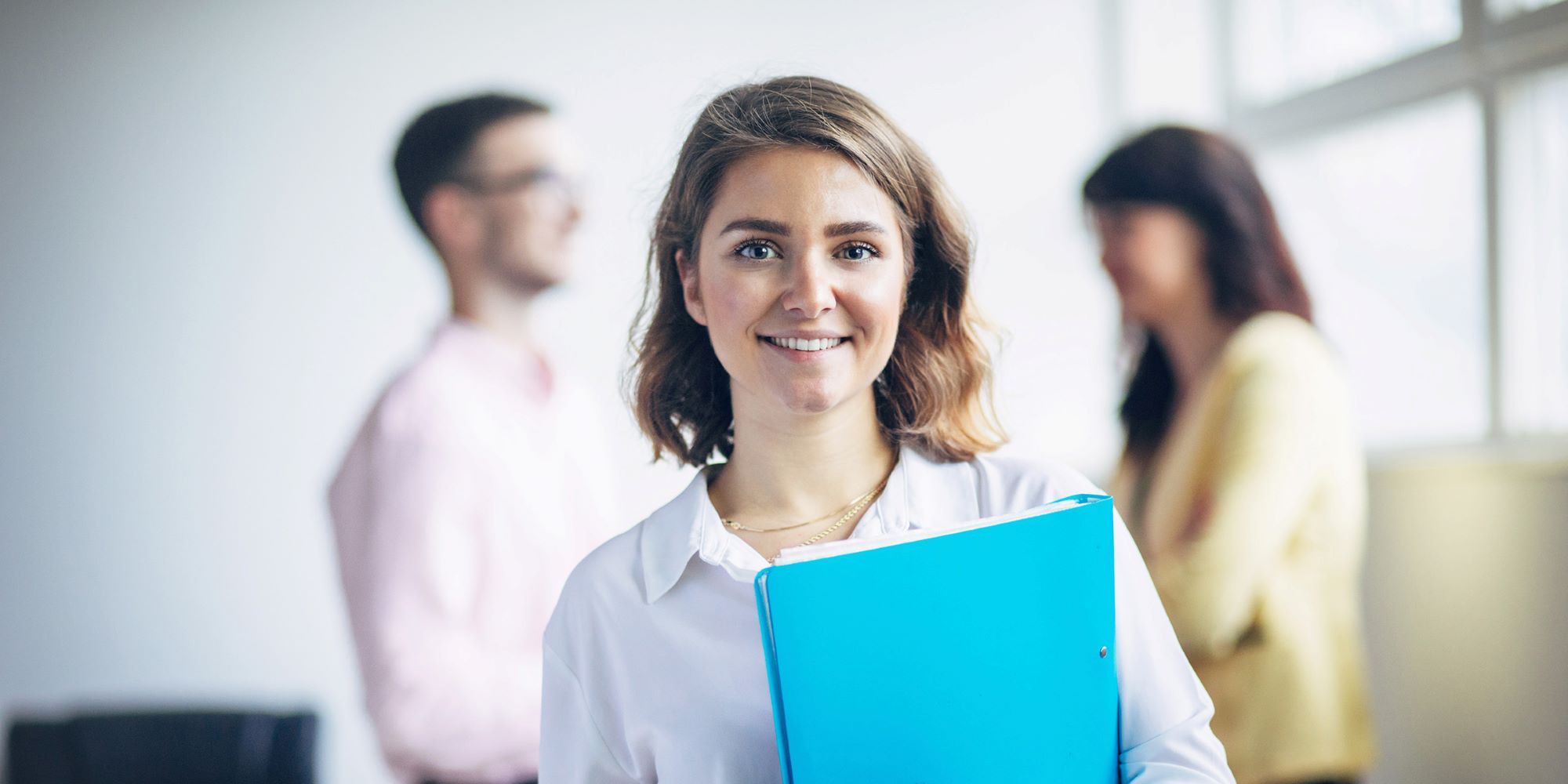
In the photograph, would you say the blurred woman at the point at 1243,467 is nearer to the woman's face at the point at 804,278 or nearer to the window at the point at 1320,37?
the window at the point at 1320,37

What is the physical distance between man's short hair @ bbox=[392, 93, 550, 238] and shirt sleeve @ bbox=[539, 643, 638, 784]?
2.06 metres

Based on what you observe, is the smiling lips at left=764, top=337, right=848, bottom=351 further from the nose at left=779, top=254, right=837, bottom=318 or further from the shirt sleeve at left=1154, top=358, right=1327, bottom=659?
the shirt sleeve at left=1154, top=358, right=1327, bottom=659

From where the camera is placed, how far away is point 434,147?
3.00 meters

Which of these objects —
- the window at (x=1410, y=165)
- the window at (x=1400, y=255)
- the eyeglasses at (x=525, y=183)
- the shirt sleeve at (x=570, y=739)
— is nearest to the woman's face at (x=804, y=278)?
the shirt sleeve at (x=570, y=739)

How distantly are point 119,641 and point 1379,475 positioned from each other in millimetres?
3192

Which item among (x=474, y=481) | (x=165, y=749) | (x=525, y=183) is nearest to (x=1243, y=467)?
(x=474, y=481)

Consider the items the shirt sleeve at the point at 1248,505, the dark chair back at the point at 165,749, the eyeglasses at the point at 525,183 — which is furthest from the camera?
the eyeglasses at the point at 525,183

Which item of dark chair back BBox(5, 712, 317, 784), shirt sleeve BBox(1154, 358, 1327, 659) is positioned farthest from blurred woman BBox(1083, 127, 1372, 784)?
dark chair back BBox(5, 712, 317, 784)

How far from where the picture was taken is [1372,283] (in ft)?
11.1

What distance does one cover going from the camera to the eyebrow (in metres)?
1.15

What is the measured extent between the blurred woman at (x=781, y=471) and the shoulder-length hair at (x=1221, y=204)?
4.63ft

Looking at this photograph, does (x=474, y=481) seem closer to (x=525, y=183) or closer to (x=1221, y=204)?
(x=525, y=183)

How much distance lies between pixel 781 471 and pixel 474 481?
64.2 inches

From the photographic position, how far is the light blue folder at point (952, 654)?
0.95m
